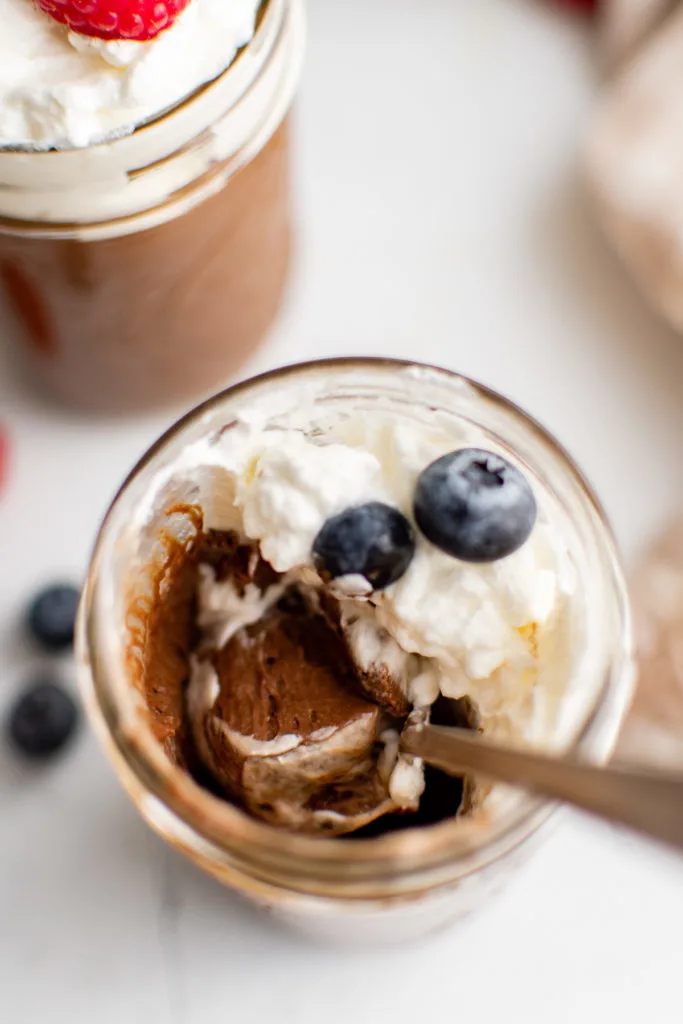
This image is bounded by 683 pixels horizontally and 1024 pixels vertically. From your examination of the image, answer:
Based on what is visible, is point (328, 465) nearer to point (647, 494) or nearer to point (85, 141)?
point (85, 141)

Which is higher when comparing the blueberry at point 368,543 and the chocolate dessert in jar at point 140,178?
the chocolate dessert in jar at point 140,178

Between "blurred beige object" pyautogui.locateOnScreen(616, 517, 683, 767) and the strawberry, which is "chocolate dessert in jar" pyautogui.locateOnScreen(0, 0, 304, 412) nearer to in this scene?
the strawberry

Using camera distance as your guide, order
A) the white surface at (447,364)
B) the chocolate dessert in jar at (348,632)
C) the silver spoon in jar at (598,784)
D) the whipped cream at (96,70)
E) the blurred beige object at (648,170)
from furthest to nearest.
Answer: the blurred beige object at (648,170)
the white surface at (447,364)
the whipped cream at (96,70)
the chocolate dessert in jar at (348,632)
the silver spoon in jar at (598,784)

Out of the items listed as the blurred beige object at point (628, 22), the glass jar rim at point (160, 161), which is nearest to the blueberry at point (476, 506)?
the glass jar rim at point (160, 161)

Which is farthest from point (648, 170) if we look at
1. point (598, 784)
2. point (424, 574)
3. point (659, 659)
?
point (598, 784)

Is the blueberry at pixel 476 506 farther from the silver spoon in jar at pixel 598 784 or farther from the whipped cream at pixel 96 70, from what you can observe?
the whipped cream at pixel 96 70

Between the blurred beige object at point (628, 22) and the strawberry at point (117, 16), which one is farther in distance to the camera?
the blurred beige object at point (628, 22)
